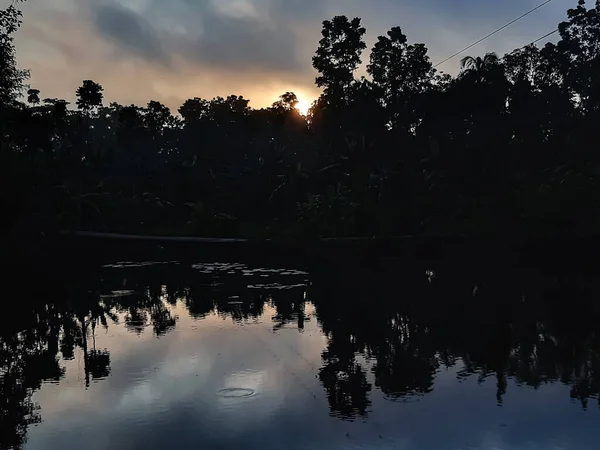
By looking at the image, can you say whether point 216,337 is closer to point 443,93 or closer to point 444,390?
point 444,390

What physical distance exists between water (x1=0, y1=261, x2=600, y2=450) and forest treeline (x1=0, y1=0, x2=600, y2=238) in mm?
11592

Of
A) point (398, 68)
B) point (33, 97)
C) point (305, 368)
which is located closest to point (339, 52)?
point (398, 68)

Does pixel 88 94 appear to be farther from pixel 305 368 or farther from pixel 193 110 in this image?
pixel 305 368

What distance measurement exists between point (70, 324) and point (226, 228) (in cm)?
1976

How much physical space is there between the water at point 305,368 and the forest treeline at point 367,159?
1159 centimetres

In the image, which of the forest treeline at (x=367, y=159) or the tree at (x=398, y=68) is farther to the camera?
the tree at (x=398, y=68)

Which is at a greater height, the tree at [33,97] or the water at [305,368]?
the tree at [33,97]

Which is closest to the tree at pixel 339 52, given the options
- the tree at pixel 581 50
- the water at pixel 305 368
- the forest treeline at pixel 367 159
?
the forest treeline at pixel 367 159

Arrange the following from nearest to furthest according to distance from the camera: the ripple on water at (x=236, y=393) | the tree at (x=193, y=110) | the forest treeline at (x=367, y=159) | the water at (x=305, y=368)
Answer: the water at (x=305, y=368) < the ripple on water at (x=236, y=393) < the forest treeline at (x=367, y=159) < the tree at (x=193, y=110)

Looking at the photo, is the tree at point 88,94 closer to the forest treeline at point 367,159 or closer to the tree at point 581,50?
the forest treeline at point 367,159

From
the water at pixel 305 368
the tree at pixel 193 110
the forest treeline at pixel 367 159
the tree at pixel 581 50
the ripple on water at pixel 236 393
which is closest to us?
the water at pixel 305 368

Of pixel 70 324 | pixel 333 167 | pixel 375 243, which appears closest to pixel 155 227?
pixel 333 167

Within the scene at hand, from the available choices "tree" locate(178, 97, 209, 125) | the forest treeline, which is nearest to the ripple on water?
the forest treeline

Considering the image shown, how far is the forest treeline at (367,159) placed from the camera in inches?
1091
